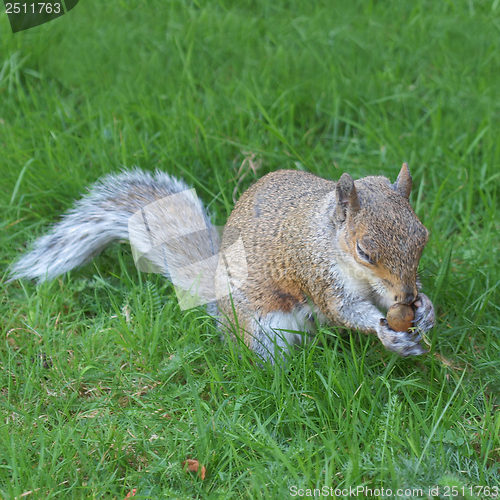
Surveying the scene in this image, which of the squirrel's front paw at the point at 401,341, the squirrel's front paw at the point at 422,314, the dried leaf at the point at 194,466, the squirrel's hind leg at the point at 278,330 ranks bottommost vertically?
the dried leaf at the point at 194,466

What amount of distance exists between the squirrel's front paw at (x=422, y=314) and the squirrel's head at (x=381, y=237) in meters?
0.08

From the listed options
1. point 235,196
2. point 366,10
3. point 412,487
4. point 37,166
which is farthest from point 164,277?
point 366,10

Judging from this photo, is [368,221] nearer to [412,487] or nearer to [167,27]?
[412,487]

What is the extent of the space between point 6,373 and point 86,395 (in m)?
0.26

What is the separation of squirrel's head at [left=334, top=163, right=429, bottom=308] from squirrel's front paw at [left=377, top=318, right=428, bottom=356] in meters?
Answer: 0.08

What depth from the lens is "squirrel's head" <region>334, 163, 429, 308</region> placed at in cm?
171

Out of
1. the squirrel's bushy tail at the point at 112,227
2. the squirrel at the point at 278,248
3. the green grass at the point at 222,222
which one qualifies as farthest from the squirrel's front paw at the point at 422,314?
the squirrel's bushy tail at the point at 112,227

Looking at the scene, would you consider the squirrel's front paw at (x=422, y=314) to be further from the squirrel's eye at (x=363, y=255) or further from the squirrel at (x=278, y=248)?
the squirrel's eye at (x=363, y=255)

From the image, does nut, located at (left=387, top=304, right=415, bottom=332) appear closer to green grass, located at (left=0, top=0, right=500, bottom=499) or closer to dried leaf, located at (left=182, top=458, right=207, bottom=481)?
green grass, located at (left=0, top=0, right=500, bottom=499)

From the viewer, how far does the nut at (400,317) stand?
182cm

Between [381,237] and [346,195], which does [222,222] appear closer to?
[346,195]

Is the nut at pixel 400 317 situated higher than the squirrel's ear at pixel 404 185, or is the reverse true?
the squirrel's ear at pixel 404 185

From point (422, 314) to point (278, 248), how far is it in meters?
0.50

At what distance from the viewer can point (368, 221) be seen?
5.78 feet
